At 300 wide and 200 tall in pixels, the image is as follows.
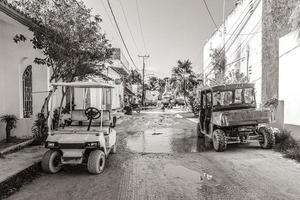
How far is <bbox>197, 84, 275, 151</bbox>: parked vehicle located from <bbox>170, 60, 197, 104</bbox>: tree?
4538cm

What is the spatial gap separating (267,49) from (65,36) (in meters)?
10.8

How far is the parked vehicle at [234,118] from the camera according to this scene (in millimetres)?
10477

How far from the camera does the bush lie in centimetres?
958

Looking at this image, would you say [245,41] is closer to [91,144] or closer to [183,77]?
[91,144]

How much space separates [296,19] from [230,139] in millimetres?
5544

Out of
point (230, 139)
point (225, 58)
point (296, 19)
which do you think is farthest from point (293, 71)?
point (225, 58)

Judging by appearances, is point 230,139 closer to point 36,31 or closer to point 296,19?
point 296,19

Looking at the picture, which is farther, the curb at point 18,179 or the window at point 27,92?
the window at point 27,92

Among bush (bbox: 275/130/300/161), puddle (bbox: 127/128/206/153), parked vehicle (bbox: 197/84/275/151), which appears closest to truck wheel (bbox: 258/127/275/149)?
parked vehicle (bbox: 197/84/275/151)

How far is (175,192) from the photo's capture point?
6164 millimetres

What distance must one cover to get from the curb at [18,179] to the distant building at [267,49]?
863cm

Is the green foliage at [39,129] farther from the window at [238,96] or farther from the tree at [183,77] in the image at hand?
the tree at [183,77]

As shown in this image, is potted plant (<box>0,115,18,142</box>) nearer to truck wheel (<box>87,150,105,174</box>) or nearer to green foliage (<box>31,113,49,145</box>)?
green foliage (<box>31,113,49,145</box>)

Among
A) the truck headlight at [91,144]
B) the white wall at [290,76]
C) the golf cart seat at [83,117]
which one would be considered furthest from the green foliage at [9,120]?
the white wall at [290,76]
